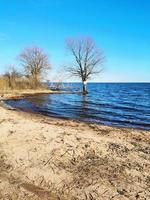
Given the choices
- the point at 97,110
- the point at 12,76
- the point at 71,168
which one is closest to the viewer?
the point at 71,168

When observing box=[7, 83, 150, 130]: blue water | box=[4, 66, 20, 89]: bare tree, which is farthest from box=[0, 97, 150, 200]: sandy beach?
box=[4, 66, 20, 89]: bare tree

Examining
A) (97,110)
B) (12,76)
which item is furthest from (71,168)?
(12,76)

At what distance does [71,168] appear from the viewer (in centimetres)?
817

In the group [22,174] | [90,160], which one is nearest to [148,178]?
[90,160]

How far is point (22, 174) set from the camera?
7949 mm

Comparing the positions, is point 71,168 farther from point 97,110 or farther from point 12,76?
point 12,76

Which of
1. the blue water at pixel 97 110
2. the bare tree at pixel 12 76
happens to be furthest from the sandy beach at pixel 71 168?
the bare tree at pixel 12 76

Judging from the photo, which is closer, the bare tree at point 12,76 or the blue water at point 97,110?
the blue water at point 97,110

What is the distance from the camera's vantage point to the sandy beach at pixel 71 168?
6781 mm

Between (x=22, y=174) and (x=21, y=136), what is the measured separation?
12.3 feet

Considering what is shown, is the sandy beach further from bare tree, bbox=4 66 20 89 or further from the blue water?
bare tree, bbox=4 66 20 89

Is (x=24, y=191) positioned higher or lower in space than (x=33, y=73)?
lower

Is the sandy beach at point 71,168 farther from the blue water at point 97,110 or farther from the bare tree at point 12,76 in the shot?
the bare tree at point 12,76

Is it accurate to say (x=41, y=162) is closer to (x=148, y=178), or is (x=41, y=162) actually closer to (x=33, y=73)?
(x=148, y=178)
